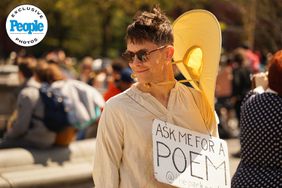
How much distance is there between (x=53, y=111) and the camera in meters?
7.23

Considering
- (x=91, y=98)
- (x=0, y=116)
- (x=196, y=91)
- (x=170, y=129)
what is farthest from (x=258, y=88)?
(x=0, y=116)

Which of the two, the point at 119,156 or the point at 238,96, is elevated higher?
the point at 119,156

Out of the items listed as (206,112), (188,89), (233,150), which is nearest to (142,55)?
(188,89)

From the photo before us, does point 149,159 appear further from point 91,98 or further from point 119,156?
point 91,98

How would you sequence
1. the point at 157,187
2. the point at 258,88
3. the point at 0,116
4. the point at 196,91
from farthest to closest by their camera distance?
the point at 0,116, the point at 258,88, the point at 196,91, the point at 157,187

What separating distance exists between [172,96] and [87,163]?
3934mm

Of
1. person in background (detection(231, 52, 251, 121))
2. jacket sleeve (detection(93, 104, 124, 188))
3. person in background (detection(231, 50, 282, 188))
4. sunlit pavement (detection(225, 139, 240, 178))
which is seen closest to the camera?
jacket sleeve (detection(93, 104, 124, 188))

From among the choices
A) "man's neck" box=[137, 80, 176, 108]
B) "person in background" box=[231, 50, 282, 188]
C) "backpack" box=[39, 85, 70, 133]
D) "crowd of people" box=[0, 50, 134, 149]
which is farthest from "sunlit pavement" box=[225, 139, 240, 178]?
"man's neck" box=[137, 80, 176, 108]

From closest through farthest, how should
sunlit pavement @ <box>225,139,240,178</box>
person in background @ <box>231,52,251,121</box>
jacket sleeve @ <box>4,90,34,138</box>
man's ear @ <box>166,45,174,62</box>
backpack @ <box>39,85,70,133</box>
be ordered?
man's ear @ <box>166,45,174,62</box>
jacket sleeve @ <box>4,90,34,138</box>
backpack @ <box>39,85,70,133</box>
sunlit pavement @ <box>225,139,240,178</box>
person in background @ <box>231,52,251,121</box>

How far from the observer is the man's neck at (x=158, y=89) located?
126 inches

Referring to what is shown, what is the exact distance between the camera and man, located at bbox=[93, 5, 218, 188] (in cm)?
309

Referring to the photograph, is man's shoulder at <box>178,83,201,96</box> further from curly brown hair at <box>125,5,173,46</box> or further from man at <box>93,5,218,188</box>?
curly brown hair at <box>125,5,173,46</box>

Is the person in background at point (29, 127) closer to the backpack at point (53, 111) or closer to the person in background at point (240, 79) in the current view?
the backpack at point (53, 111)

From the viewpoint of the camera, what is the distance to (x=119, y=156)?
3.12 metres
